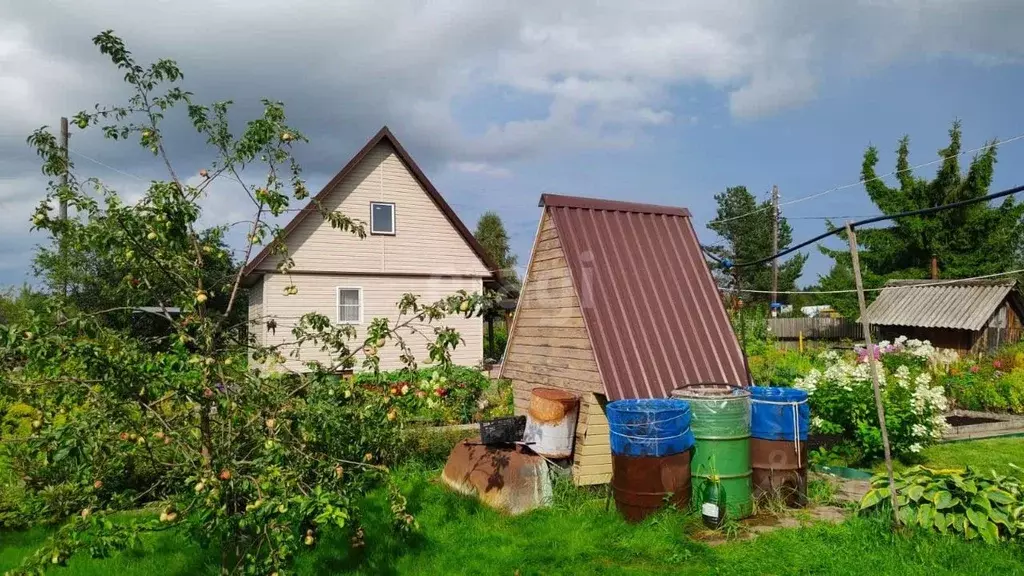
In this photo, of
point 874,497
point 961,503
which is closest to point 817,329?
point 874,497

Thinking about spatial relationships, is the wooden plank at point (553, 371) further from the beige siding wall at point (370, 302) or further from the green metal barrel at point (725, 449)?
the beige siding wall at point (370, 302)

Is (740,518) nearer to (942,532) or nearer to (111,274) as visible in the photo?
(942,532)

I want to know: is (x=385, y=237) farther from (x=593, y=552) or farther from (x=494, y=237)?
(x=494, y=237)

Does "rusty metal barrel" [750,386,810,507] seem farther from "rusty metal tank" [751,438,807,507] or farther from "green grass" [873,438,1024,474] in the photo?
"green grass" [873,438,1024,474]

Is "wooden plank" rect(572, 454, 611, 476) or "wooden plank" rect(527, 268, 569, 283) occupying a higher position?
"wooden plank" rect(527, 268, 569, 283)

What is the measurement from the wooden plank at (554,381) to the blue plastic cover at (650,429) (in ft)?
3.10

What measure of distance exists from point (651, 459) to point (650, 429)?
331 mm

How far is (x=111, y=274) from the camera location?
2517cm

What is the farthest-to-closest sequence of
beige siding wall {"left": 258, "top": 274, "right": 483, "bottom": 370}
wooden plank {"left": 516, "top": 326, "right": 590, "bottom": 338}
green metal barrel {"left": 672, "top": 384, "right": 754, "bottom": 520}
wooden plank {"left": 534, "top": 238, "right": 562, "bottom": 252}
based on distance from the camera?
1. beige siding wall {"left": 258, "top": 274, "right": 483, "bottom": 370}
2. wooden plank {"left": 534, "top": 238, "right": 562, "bottom": 252}
3. wooden plank {"left": 516, "top": 326, "right": 590, "bottom": 338}
4. green metal barrel {"left": 672, "top": 384, "right": 754, "bottom": 520}

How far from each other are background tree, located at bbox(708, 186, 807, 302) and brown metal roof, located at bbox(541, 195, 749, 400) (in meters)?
42.5

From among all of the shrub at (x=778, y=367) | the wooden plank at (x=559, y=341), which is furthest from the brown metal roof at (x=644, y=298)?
the shrub at (x=778, y=367)

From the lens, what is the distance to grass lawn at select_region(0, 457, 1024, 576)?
585 cm

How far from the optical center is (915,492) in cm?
661

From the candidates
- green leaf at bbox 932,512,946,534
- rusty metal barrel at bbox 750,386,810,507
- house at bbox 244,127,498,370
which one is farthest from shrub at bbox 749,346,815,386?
house at bbox 244,127,498,370
